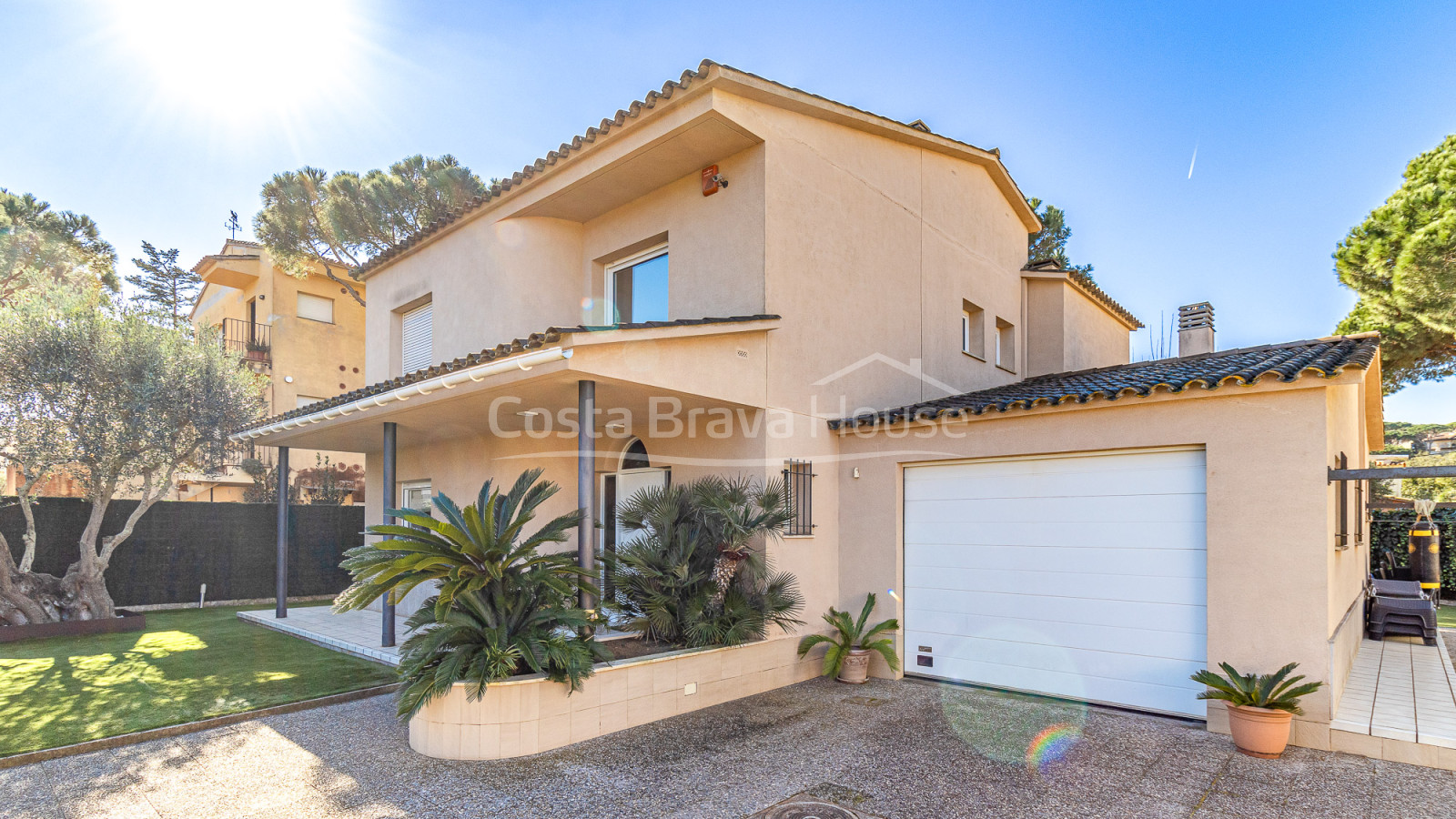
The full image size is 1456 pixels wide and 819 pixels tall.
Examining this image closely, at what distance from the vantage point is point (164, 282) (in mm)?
32688

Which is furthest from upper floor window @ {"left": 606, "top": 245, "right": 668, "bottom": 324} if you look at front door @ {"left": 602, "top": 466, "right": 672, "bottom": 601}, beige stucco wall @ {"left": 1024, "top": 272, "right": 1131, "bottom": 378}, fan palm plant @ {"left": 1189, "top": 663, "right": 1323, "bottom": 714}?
beige stucco wall @ {"left": 1024, "top": 272, "right": 1131, "bottom": 378}

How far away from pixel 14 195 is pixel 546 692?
27151 millimetres

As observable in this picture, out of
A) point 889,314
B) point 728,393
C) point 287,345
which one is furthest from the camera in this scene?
point 287,345

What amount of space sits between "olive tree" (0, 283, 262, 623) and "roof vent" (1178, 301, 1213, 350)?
18104mm

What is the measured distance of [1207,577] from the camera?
7070 millimetres

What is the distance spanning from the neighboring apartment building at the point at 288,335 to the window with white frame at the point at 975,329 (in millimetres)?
18898

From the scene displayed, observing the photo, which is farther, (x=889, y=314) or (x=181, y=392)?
(x=181, y=392)

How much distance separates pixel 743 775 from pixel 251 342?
2416cm

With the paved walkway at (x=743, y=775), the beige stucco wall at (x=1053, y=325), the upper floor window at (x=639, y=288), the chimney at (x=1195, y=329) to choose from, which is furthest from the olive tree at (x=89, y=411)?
the chimney at (x=1195, y=329)

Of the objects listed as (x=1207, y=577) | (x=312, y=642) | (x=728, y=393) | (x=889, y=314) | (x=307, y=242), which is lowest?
(x=312, y=642)

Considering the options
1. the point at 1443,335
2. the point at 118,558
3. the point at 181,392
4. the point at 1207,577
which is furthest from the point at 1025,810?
the point at 1443,335

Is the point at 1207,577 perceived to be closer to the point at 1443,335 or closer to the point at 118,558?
the point at 1443,335

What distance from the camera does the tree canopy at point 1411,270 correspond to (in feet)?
48.8

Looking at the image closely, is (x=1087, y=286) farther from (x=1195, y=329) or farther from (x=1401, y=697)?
(x=1401, y=697)
